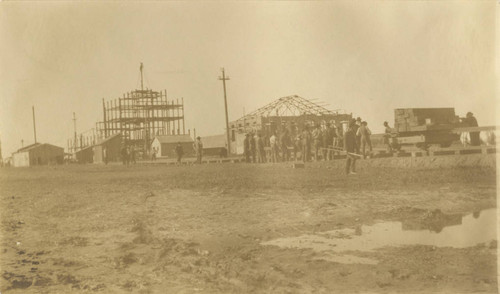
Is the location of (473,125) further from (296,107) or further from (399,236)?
(296,107)

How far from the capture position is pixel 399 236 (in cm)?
601

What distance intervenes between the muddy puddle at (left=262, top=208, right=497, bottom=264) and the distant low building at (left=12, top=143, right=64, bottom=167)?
4140 centimetres

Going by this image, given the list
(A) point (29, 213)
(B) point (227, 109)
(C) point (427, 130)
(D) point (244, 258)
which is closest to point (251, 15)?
(D) point (244, 258)

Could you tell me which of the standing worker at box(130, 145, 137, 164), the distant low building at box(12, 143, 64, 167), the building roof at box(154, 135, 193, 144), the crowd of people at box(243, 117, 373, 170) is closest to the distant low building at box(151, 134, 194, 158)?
the building roof at box(154, 135, 193, 144)

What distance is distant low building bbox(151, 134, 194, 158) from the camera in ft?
139

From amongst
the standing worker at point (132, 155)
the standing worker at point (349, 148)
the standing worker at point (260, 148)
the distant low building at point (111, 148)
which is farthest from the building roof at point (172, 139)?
the standing worker at point (349, 148)

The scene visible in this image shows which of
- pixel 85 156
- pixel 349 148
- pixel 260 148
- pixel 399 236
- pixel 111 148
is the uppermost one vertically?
pixel 111 148

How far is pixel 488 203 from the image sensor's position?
7.52 m

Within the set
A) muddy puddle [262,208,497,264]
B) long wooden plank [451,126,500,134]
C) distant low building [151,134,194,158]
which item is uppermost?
distant low building [151,134,194,158]

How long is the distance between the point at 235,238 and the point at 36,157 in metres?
43.2

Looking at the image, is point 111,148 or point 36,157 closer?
point 111,148

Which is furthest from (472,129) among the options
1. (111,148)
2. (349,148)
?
(111,148)

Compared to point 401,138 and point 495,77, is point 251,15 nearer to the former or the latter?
point 495,77

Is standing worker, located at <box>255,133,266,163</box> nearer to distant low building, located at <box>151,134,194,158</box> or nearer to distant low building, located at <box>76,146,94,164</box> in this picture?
distant low building, located at <box>151,134,194,158</box>
